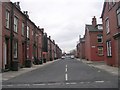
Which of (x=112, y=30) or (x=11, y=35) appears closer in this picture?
(x=11, y=35)

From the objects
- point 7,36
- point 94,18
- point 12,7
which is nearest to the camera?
point 7,36

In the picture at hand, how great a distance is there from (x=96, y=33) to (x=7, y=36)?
34851 mm

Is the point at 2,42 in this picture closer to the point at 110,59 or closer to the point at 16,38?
the point at 16,38

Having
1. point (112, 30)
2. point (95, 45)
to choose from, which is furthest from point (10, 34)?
point (95, 45)

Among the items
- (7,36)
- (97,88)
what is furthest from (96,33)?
(97,88)

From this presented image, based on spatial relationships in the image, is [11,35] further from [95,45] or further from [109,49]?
[95,45]

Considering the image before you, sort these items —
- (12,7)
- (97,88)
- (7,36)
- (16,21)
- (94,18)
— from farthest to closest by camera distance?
(94,18)
(16,21)
(12,7)
(7,36)
(97,88)

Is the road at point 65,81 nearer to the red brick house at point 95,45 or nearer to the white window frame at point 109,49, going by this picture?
the white window frame at point 109,49

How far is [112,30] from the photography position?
29.5m

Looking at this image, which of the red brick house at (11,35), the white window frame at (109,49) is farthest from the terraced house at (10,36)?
the white window frame at (109,49)

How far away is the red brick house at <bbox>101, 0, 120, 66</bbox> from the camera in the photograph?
26641 mm

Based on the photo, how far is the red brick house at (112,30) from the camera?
87.4 feet

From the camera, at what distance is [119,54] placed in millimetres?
26219

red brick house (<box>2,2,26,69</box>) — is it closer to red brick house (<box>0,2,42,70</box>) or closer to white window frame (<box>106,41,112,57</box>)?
red brick house (<box>0,2,42,70</box>)
